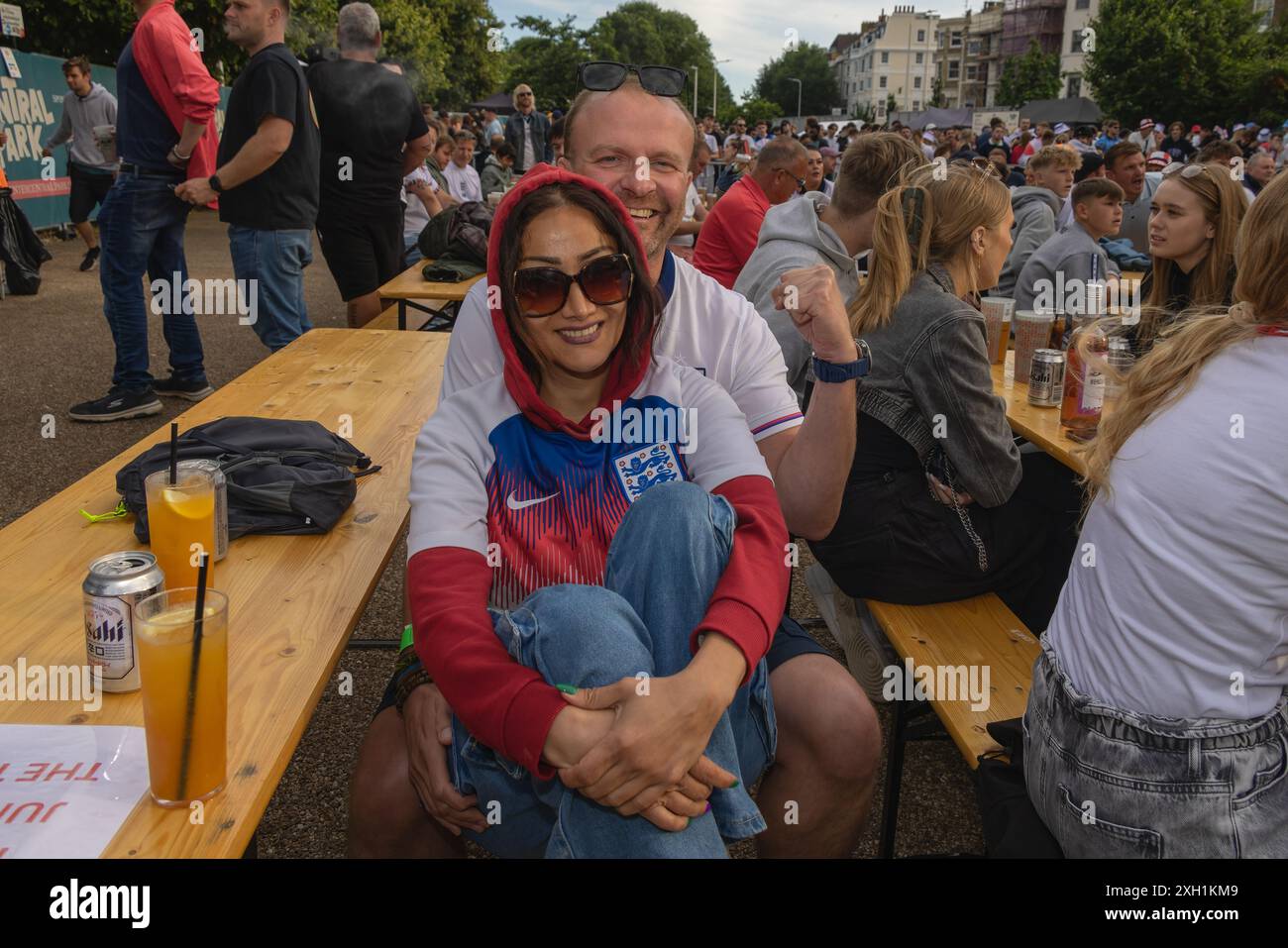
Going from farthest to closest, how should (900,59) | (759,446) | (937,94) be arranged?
(900,59) < (937,94) < (759,446)

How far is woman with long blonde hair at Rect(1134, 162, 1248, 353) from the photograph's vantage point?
13.8 ft

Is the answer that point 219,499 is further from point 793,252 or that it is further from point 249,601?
point 793,252

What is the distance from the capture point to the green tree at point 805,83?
365ft

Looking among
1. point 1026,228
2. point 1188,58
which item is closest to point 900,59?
point 1188,58

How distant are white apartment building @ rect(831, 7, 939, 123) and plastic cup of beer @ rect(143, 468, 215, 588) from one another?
388ft

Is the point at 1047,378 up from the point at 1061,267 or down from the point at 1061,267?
down

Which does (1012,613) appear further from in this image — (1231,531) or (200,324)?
(200,324)

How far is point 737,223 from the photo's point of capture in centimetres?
593

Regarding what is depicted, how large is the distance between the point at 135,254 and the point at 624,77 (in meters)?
3.66

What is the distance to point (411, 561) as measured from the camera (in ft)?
5.75

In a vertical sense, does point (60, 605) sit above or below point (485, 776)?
above

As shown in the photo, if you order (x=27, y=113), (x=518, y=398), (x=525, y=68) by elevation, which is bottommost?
(x=518, y=398)
